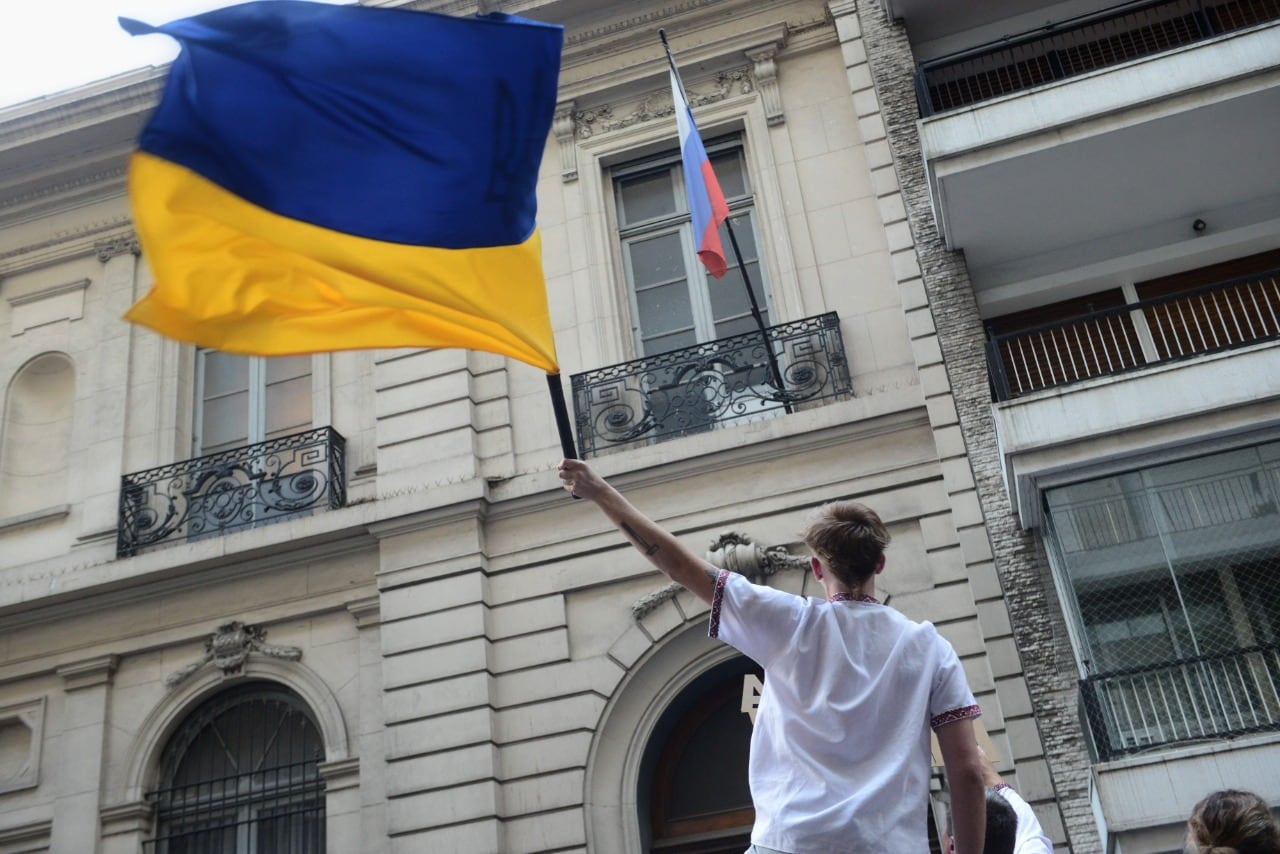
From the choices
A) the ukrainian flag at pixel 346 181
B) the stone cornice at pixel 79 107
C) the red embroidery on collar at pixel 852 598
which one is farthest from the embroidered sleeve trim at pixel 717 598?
the stone cornice at pixel 79 107

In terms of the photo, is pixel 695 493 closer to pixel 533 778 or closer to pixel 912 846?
pixel 533 778

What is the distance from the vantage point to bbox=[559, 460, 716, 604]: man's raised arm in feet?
10.6

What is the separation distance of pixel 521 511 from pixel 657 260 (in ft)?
10.1

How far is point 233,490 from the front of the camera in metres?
13.2

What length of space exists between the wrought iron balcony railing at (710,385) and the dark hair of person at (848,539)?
27.5ft

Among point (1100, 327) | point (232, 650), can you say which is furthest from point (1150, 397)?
point (232, 650)

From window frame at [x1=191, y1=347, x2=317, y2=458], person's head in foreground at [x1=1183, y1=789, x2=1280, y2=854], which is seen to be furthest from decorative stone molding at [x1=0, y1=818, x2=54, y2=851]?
person's head in foreground at [x1=1183, y1=789, x2=1280, y2=854]

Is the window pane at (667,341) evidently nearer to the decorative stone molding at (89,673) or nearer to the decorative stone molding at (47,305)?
the decorative stone molding at (89,673)

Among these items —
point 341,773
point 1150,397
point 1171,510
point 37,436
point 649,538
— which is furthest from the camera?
point 37,436

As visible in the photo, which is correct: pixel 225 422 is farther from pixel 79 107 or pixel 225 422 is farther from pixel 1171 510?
pixel 1171 510

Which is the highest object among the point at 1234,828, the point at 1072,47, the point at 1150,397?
the point at 1072,47

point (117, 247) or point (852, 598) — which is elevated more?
point (117, 247)

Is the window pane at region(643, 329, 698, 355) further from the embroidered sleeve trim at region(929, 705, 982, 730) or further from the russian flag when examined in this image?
the embroidered sleeve trim at region(929, 705, 982, 730)

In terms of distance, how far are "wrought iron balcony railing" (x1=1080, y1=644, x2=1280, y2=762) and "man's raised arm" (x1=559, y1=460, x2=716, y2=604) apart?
6703 mm
